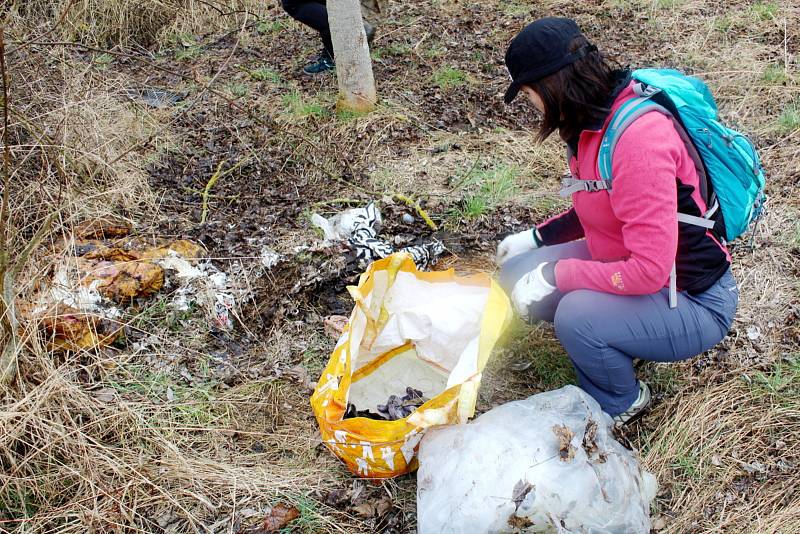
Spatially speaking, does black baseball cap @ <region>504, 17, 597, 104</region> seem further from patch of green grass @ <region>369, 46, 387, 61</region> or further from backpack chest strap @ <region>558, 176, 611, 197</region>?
patch of green grass @ <region>369, 46, 387, 61</region>

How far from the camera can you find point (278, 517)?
2.22 metres

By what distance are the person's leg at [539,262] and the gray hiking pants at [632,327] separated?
0.21 meters

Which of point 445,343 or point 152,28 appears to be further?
point 152,28

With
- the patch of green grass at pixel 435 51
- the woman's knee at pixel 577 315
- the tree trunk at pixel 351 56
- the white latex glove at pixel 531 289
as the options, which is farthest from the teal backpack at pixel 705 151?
the patch of green grass at pixel 435 51

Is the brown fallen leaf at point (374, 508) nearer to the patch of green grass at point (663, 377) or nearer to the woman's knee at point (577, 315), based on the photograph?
the woman's knee at point (577, 315)

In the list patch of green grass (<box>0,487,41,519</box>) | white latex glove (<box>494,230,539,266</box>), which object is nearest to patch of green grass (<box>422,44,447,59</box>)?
white latex glove (<box>494,230,539,266</box>)

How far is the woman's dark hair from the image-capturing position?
78.7 inches

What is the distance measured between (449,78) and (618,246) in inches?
123

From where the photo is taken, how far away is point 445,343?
2.63m

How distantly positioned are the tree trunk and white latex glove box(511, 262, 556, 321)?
259 cm

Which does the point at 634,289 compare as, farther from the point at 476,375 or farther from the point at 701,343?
the point at 476,375

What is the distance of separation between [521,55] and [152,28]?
222 inches

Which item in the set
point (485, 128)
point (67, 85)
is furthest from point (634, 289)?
point (67, 85)

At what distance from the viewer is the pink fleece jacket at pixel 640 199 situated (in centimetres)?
192
